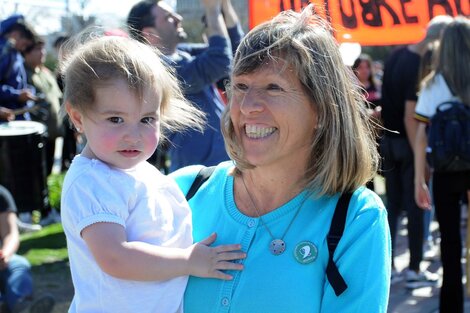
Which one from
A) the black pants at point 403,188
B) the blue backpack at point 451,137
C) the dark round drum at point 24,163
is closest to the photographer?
the blue backpack at point 451,137

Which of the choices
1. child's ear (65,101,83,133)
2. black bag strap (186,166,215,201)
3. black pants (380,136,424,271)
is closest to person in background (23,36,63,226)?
black pants (380,136,424,271)

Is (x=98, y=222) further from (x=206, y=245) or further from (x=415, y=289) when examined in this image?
(x=415, y=289)

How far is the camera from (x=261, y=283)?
2111 mm

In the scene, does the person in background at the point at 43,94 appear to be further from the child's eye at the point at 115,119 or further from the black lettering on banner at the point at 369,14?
the child's eye at the point at 115,119

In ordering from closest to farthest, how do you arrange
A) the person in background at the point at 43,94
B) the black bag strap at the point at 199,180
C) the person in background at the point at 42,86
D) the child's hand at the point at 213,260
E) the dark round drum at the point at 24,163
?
1. the child's hand at the point at 213,260
2. the black bag strap at the point at 199,180
3. the dark round drum at the point at 24,163
4. the person in background at the point at 43,94
5. the person in background at the point at 42,86

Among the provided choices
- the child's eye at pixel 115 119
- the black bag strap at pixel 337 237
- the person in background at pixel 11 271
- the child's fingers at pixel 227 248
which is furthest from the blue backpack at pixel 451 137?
the child's eye at pixel 115 119

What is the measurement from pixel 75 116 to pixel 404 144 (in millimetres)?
4223

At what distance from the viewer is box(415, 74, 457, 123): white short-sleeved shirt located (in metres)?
5.03

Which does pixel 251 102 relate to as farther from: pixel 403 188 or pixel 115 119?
pixel 403 188

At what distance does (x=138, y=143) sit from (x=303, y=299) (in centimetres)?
61

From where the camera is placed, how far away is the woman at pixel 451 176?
195 inches

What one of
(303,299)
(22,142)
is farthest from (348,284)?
(22,142)

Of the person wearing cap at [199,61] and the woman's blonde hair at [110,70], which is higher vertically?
the woman's blonde hair at [110,70]

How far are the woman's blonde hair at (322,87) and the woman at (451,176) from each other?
292 cm
